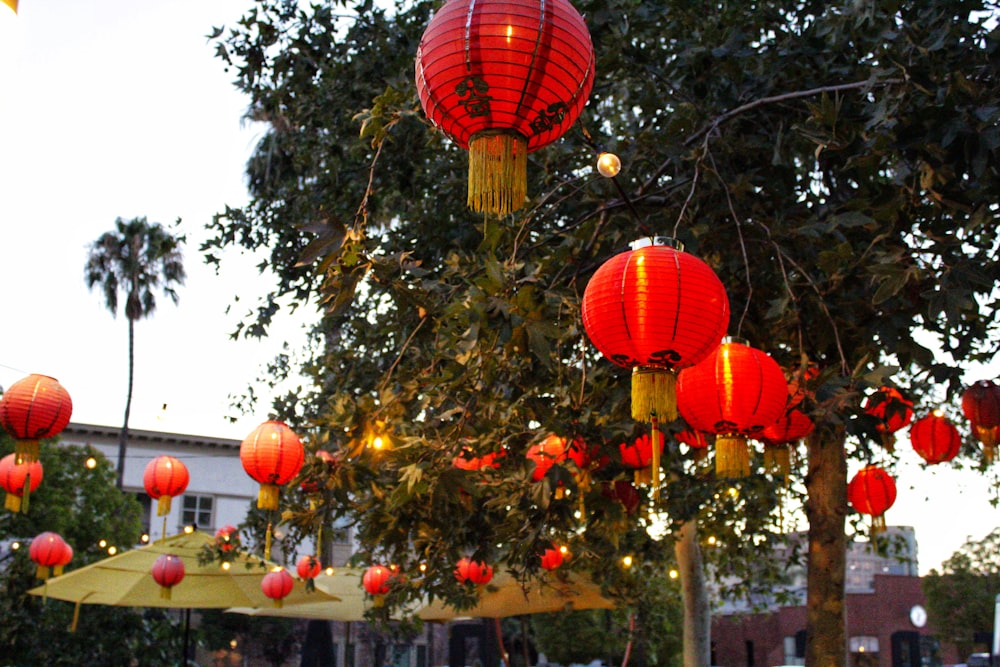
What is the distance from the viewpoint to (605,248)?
713cm

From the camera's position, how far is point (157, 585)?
12688mm

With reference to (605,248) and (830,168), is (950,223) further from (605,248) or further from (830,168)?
(605,248)

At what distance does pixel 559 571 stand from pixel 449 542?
19.3 ft

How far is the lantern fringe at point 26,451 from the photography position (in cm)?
729

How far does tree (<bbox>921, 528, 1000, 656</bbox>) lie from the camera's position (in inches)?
1160

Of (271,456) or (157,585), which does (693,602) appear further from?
(271,456)

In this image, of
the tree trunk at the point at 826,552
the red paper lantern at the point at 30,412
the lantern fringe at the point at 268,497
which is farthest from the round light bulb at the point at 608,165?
the red paper lantern at the point at 30,412

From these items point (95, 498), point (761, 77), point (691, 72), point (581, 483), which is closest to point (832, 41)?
point (761, 77)

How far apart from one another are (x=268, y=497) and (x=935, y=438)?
4936 mm

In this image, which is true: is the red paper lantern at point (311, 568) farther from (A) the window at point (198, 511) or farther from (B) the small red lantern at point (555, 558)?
(A) the window at point (198, 511)

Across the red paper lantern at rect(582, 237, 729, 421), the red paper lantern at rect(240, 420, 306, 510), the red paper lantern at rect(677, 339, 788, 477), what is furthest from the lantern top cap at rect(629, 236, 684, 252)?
the red paper lantern at rect(240, 420, 306, 510)

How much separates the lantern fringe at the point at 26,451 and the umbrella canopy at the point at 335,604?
7.69 m

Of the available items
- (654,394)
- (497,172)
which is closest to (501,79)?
(497,172)

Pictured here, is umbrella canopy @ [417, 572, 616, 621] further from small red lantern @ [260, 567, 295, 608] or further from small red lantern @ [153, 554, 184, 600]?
small red lantern @ [153, 554, 184, 600]
